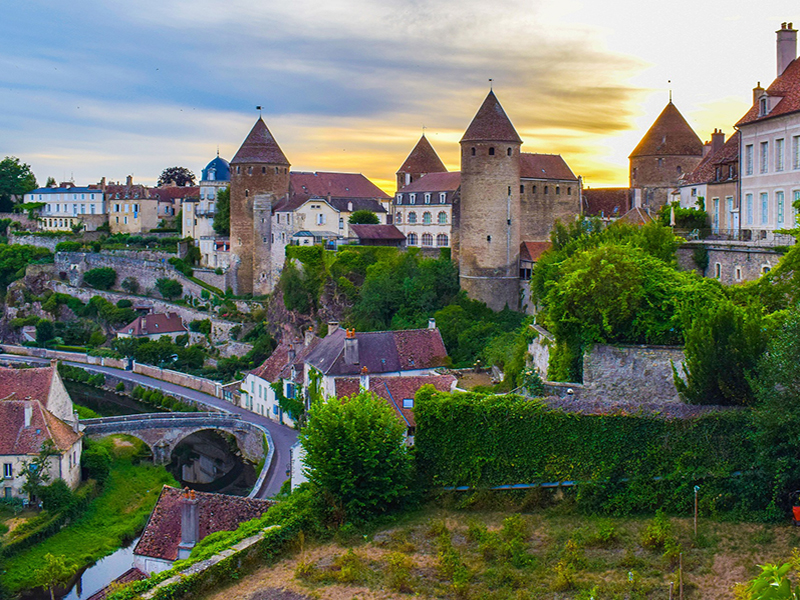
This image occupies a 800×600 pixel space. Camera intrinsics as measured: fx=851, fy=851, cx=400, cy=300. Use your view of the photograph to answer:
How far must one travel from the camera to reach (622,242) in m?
26.7

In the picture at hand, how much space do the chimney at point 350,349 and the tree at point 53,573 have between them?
1312 centimetres

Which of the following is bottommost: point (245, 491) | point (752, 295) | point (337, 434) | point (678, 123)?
point (245, 491)

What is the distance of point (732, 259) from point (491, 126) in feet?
60.7

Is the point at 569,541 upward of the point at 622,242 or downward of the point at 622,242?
downward

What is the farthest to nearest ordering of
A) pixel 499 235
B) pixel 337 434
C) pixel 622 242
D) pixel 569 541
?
pixel 499 235 < pixel 622 242 < pixel 337 434 < pixel 569 541

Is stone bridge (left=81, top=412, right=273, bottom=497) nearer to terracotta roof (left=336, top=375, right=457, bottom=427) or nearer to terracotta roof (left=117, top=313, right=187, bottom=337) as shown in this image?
terracotta roof (left=336, top=375, right=457, bottom=427)

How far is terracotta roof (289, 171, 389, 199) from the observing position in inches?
2343

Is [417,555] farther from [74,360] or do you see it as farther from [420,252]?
[74,360]

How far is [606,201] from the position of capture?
5094cm

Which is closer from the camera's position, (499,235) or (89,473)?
(89,473)

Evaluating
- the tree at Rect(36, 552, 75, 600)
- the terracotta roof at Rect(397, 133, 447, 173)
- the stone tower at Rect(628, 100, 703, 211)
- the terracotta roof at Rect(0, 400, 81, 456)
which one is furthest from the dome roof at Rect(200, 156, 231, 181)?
the tree at Rect(36, 552, 75, 600)

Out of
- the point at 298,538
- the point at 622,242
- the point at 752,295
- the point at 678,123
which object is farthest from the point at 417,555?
the point at 678,123

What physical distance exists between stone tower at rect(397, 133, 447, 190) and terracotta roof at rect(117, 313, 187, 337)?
63.8 feet

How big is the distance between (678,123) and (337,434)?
1377 inches
